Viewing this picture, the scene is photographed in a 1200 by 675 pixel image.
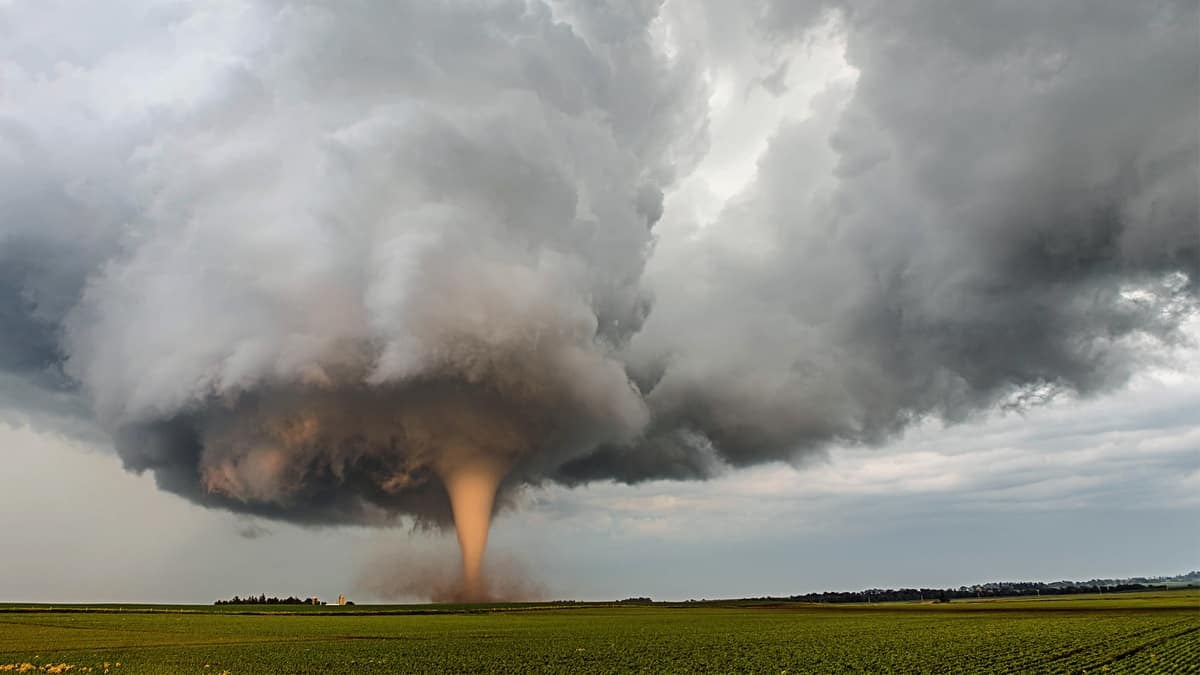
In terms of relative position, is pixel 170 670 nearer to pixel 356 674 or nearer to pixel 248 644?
pixel 356 674

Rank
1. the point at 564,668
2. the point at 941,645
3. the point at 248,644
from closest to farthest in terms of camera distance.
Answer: the point at 564,668 → the point at 941,645 → the point at 248,644

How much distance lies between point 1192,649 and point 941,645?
17.9 meters

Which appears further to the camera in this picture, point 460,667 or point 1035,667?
point 460,667

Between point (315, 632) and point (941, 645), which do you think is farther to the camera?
point (315, 632)

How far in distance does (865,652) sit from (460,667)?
106 feet

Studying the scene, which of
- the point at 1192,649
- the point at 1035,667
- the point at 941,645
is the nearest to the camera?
the point at 1035,667

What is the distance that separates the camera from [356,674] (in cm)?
4803

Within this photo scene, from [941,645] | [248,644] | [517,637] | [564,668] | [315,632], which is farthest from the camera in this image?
[315,632]

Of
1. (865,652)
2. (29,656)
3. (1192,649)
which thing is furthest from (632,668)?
(29,656)

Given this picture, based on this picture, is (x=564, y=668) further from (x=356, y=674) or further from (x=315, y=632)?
(x=315, y=632)

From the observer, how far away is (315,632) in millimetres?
94438

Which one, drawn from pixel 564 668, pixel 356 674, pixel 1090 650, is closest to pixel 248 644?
pixel 356 674

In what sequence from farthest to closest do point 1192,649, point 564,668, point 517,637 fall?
point 517,637
point 1192,649
point 564,668

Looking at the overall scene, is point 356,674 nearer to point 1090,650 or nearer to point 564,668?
point 564,668
